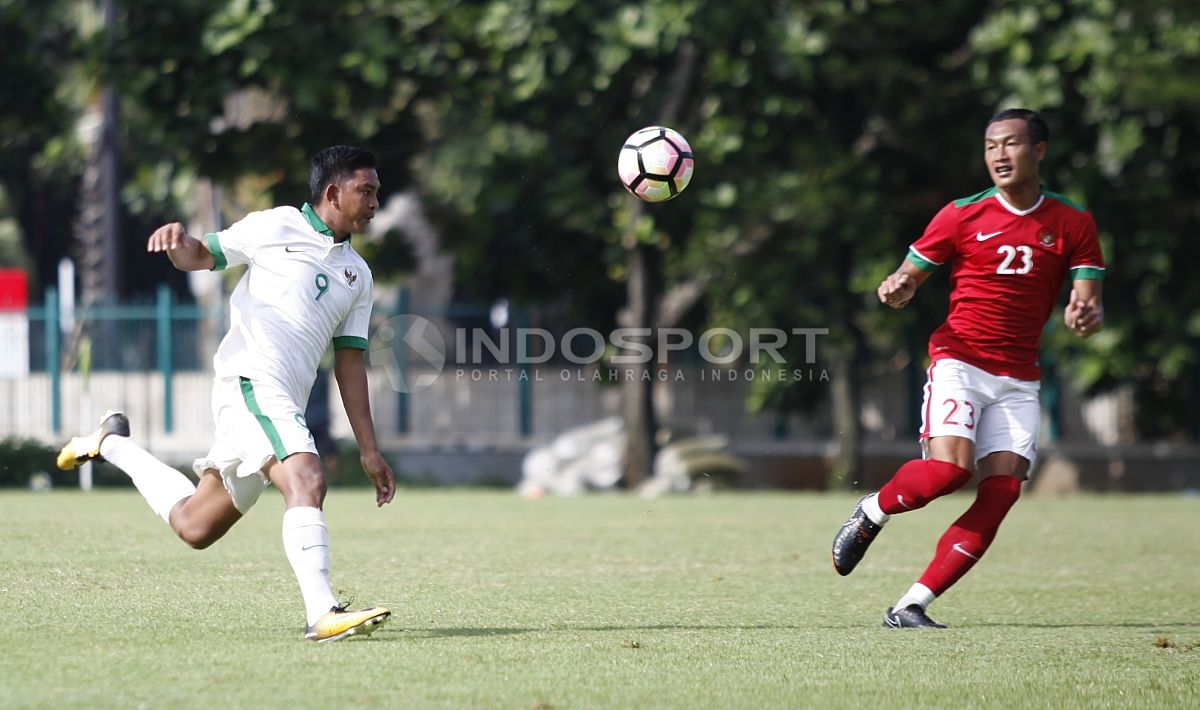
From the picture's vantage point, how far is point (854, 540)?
24.2 feet

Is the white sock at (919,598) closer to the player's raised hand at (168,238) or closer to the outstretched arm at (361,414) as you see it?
the outstretched arm at (361,414)

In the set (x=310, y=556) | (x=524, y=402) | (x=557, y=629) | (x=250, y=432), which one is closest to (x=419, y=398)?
(x=524, y=402)

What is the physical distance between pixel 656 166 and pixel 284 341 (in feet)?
12.4

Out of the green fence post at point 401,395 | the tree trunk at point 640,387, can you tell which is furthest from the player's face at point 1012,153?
the green fence post at point 401,395

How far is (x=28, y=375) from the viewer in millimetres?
21641

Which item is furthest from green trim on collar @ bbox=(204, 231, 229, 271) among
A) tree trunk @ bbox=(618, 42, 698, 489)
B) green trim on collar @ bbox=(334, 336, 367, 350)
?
tree trunk @ bbox=(618, 42, 698, 489)

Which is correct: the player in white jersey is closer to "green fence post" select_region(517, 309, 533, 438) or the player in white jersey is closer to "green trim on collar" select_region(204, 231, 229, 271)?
"green trim on collar" select_region(204, 231, 229, 271)

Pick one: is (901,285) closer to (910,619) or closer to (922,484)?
(922,484)

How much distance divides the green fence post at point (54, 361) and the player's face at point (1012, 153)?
16.5 m

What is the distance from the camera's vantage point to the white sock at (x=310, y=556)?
6.16 metres

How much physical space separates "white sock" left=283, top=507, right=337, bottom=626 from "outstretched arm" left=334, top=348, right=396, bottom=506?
43 centimetres

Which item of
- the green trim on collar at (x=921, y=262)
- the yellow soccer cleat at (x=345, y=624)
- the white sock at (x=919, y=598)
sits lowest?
the white sock at (x=919, y=598)

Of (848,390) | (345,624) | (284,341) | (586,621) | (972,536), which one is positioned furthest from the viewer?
(848,390)

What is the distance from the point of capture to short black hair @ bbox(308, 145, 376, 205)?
21.7 ft
